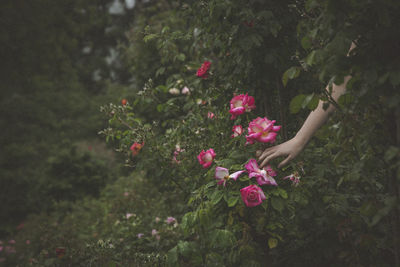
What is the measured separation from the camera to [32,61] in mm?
7578

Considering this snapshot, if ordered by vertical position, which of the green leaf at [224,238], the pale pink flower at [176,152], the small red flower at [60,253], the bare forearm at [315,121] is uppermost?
the bare forearm at [315,121]

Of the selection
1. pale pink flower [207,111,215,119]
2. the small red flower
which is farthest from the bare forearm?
the small red flower

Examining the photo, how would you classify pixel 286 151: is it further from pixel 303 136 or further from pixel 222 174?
pixel 222 174

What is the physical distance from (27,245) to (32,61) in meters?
5.29

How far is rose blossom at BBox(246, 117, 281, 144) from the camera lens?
4.50 feet

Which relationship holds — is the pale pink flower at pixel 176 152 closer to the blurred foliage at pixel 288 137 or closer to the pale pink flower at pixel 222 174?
the blurred foliage at pixel 288 137

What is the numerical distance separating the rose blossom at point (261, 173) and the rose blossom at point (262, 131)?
99 millimetres

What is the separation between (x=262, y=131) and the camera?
4.54 ft

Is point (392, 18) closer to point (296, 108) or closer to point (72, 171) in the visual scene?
point (296, 108)

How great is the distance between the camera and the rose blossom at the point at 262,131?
1370mm

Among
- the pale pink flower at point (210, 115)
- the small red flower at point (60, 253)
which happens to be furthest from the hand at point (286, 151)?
the small red flower at point (60, 253)

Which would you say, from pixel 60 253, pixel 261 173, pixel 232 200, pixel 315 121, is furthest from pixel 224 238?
pixel 60 253

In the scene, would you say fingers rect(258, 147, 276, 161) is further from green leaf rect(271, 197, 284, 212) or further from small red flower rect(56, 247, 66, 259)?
small red flower rect(56, 247, 66, 259)

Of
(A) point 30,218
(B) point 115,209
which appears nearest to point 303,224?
(B) point 115,209
